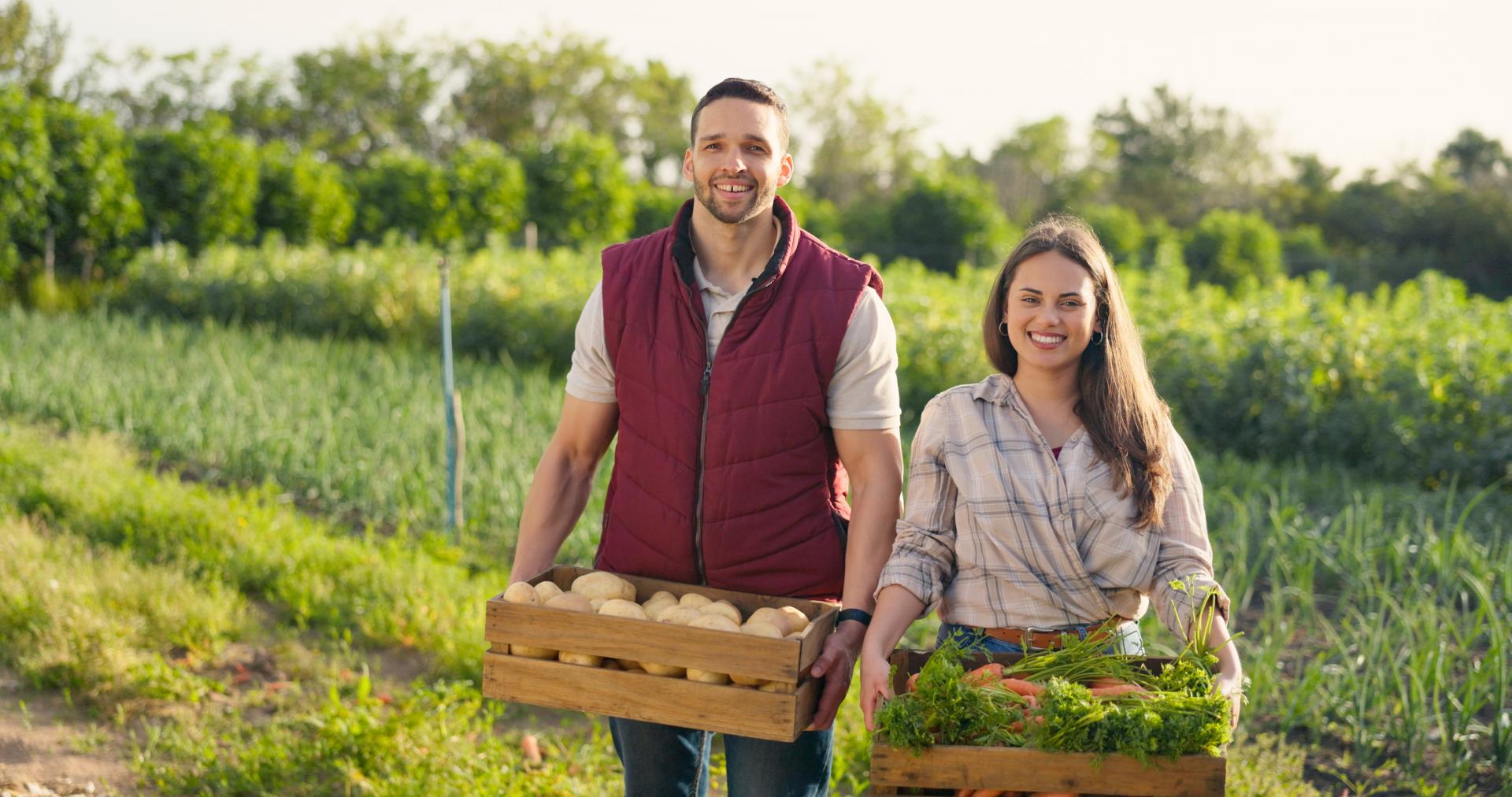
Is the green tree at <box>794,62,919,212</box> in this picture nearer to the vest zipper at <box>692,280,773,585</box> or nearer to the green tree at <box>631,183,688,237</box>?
the green tree at <box>631,183,688,237</box>

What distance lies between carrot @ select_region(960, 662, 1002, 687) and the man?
29 centimetres

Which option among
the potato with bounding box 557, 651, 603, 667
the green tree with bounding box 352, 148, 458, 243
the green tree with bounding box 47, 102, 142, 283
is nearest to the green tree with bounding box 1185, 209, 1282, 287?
the green tree with bounding box 352, 148, 458, 243

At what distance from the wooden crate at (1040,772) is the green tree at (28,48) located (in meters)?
30.1

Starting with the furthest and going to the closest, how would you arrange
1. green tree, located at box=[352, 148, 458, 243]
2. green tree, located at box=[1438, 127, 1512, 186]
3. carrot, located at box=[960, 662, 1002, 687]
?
green tree, located at box=[1438, 127, 1512, 186] → green tree, located at box=[352, 148, 458, 243] → carrot, located at box=[960, 662, 1002, 687]

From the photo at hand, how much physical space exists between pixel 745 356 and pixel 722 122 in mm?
404

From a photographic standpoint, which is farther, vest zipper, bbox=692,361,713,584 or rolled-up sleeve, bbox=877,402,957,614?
vest zipper, bbox=692,361,713,584

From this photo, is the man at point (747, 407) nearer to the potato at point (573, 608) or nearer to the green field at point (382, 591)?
the potato at point (573, 608)

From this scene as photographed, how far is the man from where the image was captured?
2129 mm

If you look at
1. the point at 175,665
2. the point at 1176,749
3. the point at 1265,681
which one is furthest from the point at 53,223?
the point at 1176,749

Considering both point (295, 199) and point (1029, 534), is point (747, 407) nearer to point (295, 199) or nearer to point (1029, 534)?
point (1029, 534)

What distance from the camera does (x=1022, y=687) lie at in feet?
6.02

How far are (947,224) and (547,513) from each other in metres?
19.3

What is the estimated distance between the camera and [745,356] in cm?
216

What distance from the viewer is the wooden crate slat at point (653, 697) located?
188cm
